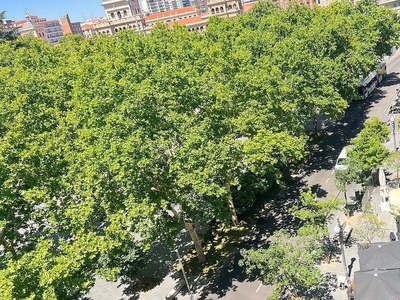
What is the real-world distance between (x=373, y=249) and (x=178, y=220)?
11.6 m

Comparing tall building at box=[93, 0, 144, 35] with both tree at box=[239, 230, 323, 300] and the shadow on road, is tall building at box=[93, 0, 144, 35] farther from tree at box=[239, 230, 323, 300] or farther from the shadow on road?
tree at box=[239, 230, 323, 300]

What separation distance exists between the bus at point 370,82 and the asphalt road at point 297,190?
732 mm

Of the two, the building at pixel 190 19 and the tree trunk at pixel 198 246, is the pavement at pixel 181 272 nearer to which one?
the tree trunk at pixel 198 246

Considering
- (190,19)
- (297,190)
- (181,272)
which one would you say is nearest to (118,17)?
→ (190,19)

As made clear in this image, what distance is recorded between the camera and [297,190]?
32.4 meters

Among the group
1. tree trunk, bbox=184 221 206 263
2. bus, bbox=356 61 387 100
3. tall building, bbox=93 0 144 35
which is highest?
tall building, bbox=93 0 144 35

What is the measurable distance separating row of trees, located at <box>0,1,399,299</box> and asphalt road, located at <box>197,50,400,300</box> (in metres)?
2.30

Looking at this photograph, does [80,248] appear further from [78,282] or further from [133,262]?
[133,262]

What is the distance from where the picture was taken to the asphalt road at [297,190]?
23.2 metres

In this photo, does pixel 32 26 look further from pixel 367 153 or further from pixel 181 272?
pixel 367 153

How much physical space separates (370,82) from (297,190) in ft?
90.6

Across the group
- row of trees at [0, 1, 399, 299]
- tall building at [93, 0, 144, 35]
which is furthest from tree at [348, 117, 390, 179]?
tall building at [93, 0, 144, 35]

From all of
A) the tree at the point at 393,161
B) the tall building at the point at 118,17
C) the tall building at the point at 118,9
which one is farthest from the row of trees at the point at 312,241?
the tall building at the point at 118,9

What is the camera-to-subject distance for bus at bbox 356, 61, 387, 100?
4878 cm
